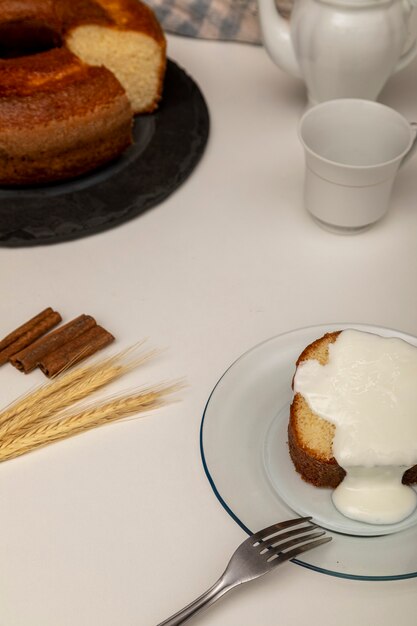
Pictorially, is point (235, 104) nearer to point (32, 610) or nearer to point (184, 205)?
point (184, 205)

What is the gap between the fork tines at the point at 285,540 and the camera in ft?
2.93

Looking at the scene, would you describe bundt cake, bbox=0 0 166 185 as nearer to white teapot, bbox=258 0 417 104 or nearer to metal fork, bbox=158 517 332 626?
white teapot, bbox=258 0 417 104

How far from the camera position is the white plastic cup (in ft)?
4.28

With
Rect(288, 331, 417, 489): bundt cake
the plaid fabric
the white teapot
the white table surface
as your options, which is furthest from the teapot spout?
Rect(288, 331, 417, 489): bundt cake

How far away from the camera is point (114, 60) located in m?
1.57

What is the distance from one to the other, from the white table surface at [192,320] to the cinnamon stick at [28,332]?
3 cm

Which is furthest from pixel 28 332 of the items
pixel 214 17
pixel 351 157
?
pixel 214 17

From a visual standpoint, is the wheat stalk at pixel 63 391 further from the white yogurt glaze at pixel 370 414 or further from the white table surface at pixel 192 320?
the white yogurt glaze at pixel 370 414

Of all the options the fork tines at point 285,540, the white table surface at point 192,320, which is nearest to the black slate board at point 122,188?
the white table surface at point 192,320

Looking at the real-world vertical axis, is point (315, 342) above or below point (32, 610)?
above

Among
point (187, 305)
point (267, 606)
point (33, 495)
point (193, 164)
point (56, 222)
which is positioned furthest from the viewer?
point (193, 164)

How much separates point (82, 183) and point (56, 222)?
5.3 inches

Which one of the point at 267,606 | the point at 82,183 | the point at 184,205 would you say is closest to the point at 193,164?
the point at 184,205

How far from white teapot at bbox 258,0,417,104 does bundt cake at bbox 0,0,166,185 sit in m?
0.25
